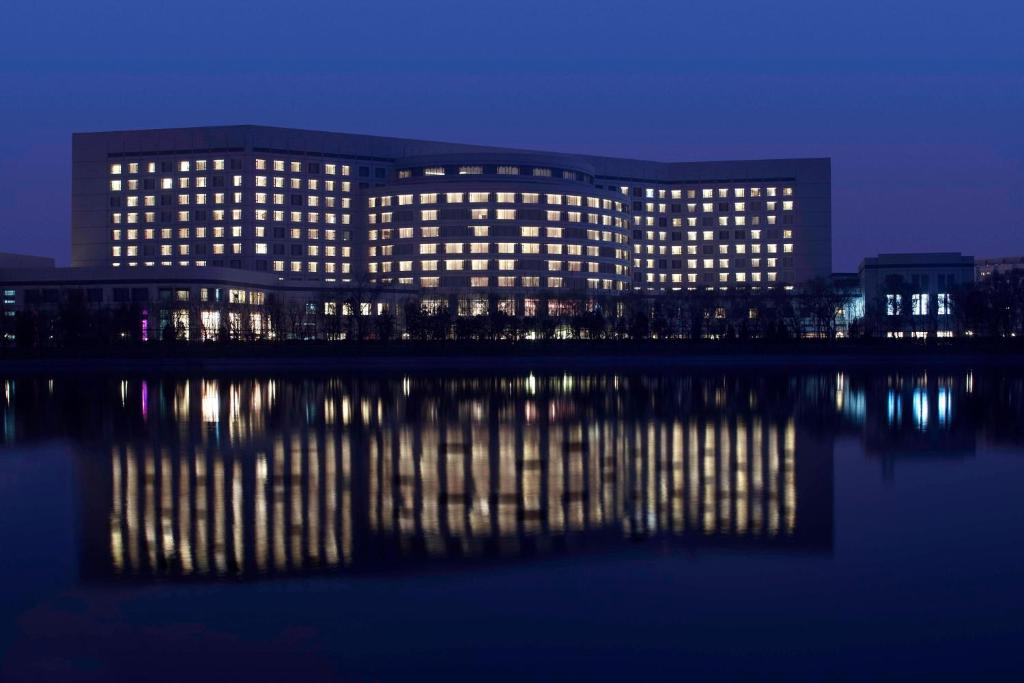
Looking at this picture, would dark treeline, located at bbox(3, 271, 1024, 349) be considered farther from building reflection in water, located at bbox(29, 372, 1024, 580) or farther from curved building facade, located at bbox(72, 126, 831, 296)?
building reflection in water, located at bbox(29, 372, 1024, 580)

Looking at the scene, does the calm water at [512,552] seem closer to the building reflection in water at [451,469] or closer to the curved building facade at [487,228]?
the building reflection in water at [451,469]

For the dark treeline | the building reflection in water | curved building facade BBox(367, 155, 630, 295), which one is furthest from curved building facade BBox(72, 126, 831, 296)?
the building reflection in water

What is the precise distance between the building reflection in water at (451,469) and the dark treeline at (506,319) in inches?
1513

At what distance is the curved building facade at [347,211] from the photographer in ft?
352

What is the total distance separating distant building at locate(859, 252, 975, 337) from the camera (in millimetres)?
95150

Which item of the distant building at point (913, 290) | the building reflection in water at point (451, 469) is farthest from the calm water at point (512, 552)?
the distant building at point (913, 290)

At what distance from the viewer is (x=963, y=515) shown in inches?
583

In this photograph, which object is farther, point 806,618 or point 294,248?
point 294,248

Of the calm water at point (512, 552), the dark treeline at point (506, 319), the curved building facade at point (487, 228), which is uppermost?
the curved building facade at point (487, 228)

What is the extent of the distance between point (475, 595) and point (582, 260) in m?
101

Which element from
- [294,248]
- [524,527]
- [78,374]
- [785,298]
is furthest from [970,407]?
[294,248]

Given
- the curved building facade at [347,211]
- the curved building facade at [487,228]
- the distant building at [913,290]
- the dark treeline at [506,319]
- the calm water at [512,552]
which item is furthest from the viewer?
the curved building facade at [347,211]

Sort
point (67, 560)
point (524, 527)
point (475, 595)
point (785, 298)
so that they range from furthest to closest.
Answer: point (785, 298)
point (524, 527)
point (67, 560)
point (475, 595)

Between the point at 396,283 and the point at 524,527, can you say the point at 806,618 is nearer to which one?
the point at 524,527
